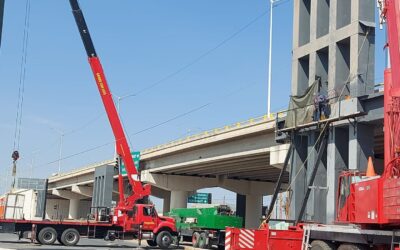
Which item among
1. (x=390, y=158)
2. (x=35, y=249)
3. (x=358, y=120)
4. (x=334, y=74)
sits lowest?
(x=35, y=249)

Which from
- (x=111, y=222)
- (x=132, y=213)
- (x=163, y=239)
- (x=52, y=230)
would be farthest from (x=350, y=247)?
(x=52, y=230)

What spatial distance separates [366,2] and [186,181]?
38.5 m

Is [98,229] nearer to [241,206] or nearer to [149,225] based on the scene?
[149,225]

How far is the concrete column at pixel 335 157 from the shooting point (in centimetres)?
2372

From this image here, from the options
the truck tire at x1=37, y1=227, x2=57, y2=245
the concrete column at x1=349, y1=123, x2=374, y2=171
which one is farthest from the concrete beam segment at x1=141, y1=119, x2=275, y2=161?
the truck tire at x1=37, y1=227, x2=57, y2=245

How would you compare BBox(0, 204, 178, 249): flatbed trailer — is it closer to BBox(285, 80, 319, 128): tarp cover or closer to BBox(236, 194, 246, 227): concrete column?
BBox(285, 80, 319, 128): tarp cover

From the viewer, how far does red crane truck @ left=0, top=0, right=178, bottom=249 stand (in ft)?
105

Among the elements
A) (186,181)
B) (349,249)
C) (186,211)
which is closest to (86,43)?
(186,211)

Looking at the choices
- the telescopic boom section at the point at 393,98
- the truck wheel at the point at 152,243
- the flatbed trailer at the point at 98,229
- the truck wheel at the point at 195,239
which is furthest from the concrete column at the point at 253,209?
the telescopic boom section at the point at 393,98

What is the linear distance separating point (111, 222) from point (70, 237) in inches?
101

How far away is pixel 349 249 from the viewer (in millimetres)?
14969

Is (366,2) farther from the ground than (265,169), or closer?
farther from the ground

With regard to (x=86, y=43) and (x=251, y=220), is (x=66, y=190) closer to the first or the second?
(x=251, y=220)

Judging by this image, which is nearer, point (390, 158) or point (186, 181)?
point (390, 158)
